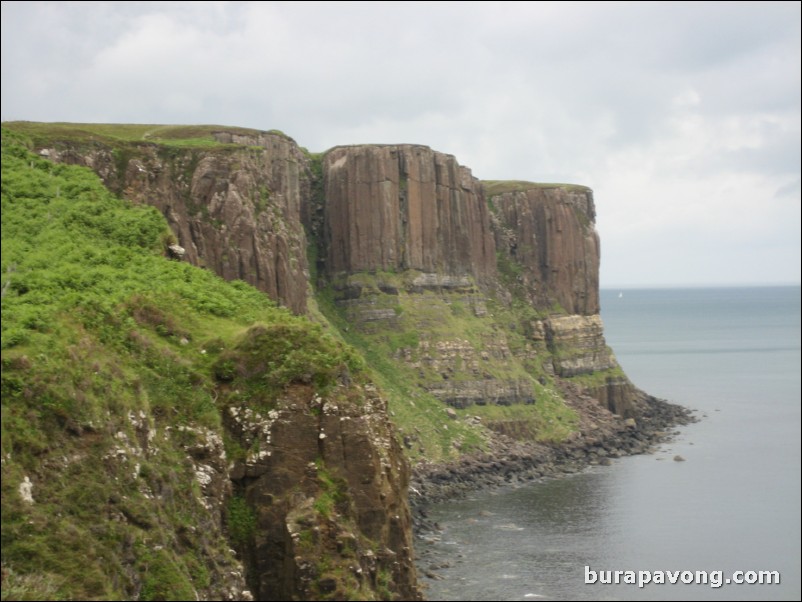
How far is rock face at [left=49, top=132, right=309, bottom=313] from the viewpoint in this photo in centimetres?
7800

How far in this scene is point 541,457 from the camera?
371ft

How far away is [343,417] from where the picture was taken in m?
40.0

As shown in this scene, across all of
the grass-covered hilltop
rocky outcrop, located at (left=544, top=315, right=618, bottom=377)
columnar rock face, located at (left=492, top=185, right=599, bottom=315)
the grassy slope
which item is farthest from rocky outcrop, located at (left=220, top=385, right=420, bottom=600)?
columnar rock face, located at (left=492, top=185, right=599, bottom=315)

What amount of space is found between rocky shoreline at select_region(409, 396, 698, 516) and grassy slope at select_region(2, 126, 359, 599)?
4212 centimetres

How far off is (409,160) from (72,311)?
91866 millimetres

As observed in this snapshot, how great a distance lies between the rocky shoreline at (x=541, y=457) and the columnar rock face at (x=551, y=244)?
58.9 ft

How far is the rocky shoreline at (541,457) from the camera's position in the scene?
97.7 m

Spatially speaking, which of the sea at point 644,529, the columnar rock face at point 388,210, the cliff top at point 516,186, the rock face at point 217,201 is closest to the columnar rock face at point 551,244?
the cliff top at point 516,186

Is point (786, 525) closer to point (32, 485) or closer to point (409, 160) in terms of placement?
point (32, 485)

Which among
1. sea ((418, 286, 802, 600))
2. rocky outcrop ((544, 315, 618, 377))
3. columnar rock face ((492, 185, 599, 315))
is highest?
columnar rock face ((492, 185, 599, 315))

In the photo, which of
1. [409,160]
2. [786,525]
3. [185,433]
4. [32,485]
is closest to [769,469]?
[786,525]

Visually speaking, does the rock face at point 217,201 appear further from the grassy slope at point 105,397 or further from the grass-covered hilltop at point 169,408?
the grassy slope at point 105,397

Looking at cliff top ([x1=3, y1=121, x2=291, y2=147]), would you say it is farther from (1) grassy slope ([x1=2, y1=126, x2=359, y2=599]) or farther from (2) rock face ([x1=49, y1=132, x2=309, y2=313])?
(1) grassy slope ([x1=2, y1=126, x2=359, y2=599])

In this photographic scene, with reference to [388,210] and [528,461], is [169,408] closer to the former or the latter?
[528,461]
